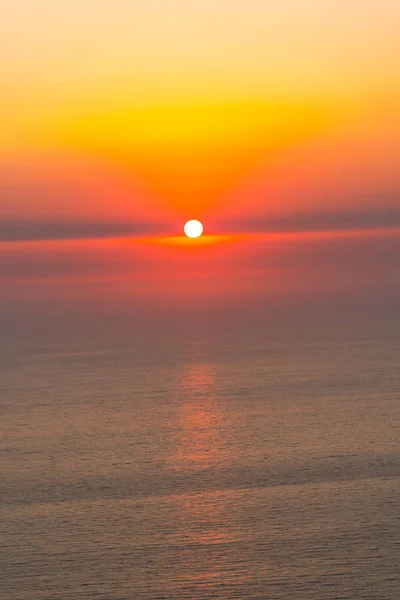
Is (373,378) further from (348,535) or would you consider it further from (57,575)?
(57,575)

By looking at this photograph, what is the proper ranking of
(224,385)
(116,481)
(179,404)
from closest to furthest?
1. (116,481)
2. (179,404)
3. (224,385)

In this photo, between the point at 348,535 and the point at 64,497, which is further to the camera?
the point at 64,497

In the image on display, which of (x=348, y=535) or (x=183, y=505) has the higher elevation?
(x=183, y=505)

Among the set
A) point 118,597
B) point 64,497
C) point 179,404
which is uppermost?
point 179,404

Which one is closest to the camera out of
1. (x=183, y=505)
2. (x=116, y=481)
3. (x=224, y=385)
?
(x=183, y=505)

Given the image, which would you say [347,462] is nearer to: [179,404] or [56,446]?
[56,446]

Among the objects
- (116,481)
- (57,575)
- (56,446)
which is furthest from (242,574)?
(56,446)
